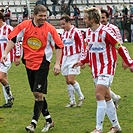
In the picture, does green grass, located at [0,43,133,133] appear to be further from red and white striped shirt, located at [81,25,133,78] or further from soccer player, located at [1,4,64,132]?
red and white striped shirt, located at [81,25,133,78]

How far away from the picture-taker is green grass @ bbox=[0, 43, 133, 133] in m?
9.17

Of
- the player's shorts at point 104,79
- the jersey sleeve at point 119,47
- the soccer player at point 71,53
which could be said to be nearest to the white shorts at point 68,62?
the soccer player at point 71,53

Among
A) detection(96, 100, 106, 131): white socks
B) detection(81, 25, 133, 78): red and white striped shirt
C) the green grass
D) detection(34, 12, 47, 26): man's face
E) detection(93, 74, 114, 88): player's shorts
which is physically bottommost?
the green grass

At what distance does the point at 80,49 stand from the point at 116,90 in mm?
2514

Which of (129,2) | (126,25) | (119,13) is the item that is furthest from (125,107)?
(129,2)

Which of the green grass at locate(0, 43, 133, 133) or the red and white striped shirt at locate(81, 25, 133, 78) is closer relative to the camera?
the red and white striped shirt at locate(81, 25, 133, 78)

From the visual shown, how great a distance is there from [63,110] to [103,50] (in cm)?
292

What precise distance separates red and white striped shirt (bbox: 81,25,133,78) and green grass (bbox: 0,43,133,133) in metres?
1.04

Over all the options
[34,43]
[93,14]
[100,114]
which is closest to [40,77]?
[34,43]

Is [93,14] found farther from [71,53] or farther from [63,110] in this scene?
[71,53]

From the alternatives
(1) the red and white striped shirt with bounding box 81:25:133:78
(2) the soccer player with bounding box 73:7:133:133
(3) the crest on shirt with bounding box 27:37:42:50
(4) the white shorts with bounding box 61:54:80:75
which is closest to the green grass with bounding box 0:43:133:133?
(2) the soccer player with bounding box 73:7:133:133

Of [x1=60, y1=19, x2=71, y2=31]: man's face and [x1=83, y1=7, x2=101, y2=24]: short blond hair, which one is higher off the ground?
[x1=83, y1=7, x2=101, y2=24]: short blond hair

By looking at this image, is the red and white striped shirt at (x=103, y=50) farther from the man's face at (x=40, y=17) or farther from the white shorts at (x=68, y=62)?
the white shorts at (x=68, y=62)

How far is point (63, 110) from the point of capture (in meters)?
11.1
